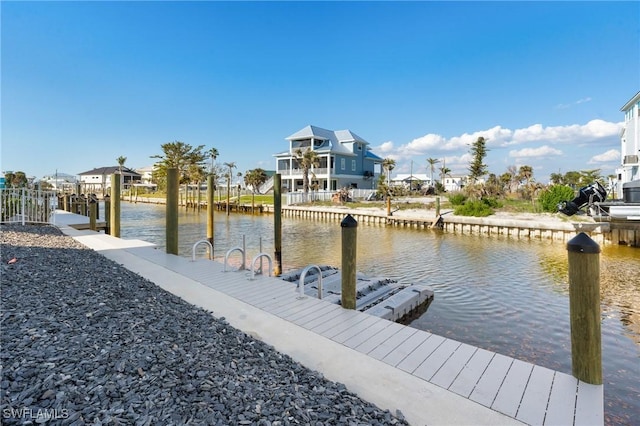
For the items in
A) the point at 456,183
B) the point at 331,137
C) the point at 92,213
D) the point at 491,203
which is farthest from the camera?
the point at 456,183

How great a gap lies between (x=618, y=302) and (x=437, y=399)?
797cm

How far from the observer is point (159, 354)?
3.05 meters

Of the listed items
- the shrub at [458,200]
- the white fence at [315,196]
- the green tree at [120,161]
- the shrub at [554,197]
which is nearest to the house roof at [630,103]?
the shrub at [554,197]

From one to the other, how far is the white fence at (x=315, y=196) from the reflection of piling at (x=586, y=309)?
3213 centimetres

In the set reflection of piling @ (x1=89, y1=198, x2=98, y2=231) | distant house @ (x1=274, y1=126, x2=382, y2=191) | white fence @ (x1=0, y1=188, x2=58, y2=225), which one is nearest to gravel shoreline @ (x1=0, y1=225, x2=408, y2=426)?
reflection of piling @ (x1=89, y1=198, x2=98, y2=231)

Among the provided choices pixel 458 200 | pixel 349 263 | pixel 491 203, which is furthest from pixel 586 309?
pixel 458 200

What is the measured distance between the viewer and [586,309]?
3.17 meters

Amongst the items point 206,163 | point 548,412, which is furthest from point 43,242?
point 206,163

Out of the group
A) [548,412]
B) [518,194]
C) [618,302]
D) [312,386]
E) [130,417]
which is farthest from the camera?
[518,194]

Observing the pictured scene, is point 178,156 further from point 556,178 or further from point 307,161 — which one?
point 556,178

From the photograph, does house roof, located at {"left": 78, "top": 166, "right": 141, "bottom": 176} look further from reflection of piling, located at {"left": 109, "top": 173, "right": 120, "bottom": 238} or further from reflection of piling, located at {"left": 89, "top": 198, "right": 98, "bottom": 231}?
reflection of piling, located at {"left": 109, "top": 173, "right": 120, "bottom": 238}

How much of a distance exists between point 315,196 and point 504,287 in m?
27.8

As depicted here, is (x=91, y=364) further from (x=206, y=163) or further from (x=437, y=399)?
(x=206, y=163)

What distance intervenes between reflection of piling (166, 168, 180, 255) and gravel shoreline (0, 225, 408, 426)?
4142mm
